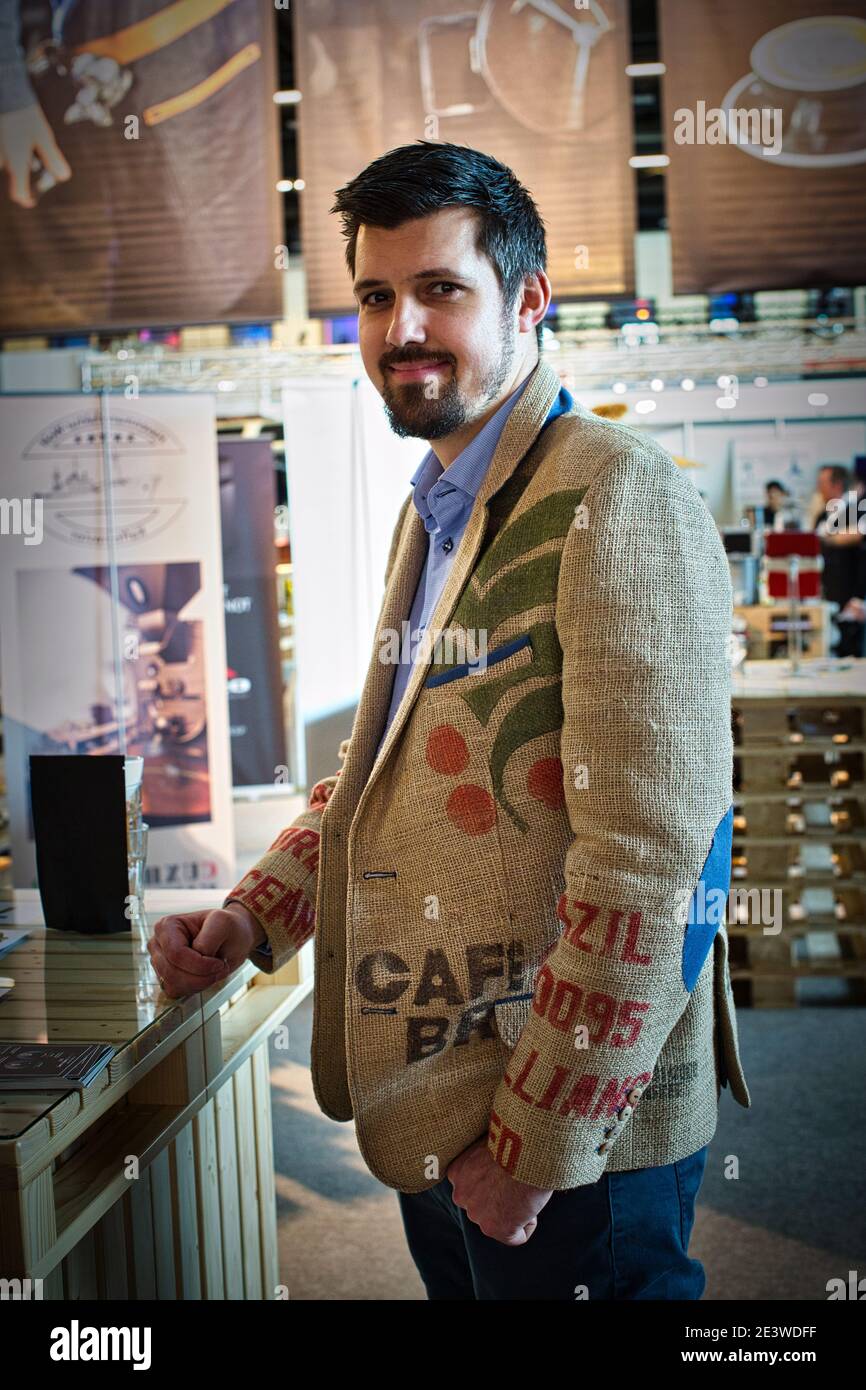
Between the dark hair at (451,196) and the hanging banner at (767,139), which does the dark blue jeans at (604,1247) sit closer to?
the dark hair at (451,196)

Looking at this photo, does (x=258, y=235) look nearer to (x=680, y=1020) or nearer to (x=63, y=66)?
(x=63, y=66)

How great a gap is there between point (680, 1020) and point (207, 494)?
374 centimetres

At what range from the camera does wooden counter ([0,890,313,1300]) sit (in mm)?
1184

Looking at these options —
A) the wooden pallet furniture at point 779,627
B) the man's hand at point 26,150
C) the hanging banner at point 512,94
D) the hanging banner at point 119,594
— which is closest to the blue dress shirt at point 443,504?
the hanging banner at point 512,94

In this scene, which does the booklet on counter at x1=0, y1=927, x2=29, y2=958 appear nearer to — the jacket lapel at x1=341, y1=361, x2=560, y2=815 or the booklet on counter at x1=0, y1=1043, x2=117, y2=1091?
the booklet on counter at x1=0, y1=1043, x2=117, y2=1091

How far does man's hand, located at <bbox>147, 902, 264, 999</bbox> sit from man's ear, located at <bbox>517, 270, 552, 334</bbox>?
32.3 inches

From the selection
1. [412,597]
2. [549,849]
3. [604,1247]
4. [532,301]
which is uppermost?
[532,301]

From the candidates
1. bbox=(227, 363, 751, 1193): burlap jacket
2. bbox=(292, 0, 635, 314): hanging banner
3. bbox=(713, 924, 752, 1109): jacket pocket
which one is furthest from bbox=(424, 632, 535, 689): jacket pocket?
bbox=(292, 0, 635, 314): hanging banner

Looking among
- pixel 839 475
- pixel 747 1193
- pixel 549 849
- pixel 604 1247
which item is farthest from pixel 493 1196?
pixel 839 475

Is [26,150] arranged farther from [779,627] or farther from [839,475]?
[839,475]

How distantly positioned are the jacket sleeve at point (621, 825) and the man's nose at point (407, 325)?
0.32 meters

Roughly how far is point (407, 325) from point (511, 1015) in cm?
76

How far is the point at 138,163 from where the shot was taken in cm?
439
